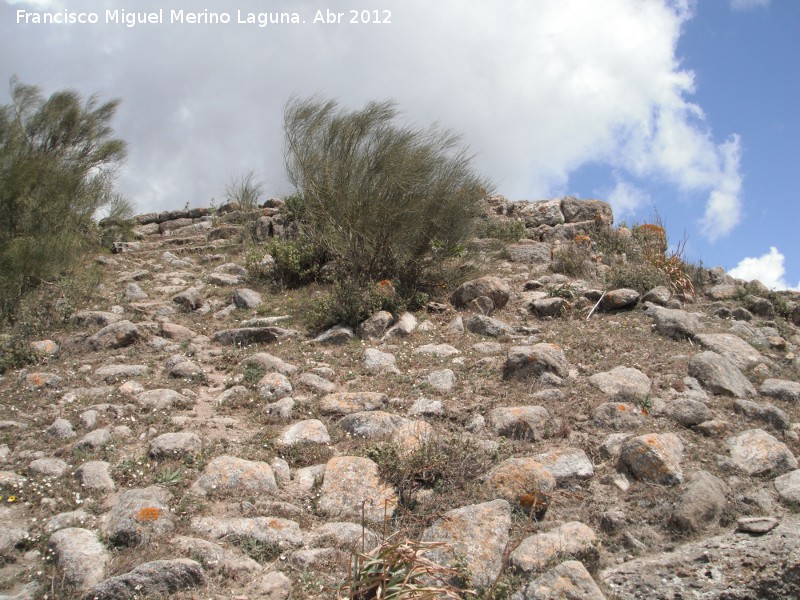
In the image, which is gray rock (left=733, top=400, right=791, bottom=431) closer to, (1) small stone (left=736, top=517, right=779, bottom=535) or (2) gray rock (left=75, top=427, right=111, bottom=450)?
(1) small stone (left=736, top=517, right=779, bottom=535)

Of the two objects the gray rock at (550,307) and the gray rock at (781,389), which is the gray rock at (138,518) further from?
the gray rock at (550,307)

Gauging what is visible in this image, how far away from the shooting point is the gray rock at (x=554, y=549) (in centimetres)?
323

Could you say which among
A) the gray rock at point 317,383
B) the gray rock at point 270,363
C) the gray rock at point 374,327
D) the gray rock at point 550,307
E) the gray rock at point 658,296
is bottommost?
the gray rock at point 317,383

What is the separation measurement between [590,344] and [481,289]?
201 centimetres

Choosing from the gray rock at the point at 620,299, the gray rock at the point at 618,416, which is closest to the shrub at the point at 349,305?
the gray rock at the point at 620,299

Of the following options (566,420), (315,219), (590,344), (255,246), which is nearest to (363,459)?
(566,420)

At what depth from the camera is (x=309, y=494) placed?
4.13m

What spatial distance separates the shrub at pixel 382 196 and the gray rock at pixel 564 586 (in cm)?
584

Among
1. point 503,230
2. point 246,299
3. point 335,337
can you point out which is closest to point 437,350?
point 335,337

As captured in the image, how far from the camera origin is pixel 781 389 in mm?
5684

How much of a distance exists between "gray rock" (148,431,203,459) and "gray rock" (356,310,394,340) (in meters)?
3.02

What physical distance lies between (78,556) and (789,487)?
4.19 m

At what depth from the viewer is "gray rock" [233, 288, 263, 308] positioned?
29.0 ft

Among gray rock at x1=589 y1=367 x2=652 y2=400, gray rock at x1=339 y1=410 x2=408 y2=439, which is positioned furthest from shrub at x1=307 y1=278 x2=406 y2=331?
gray rock at x1=589 y1=367 x2=652 y2=400
